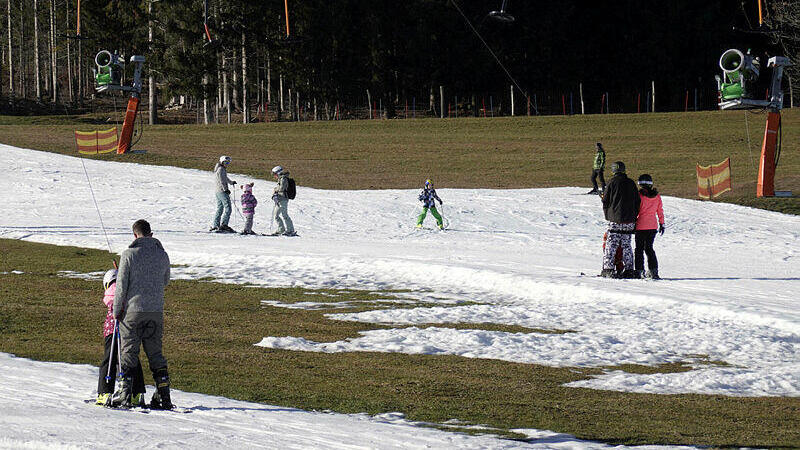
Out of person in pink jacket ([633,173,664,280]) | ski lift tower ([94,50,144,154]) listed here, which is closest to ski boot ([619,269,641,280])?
person in pink jacket ([633,173,664,280])

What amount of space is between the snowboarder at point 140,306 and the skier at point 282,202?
1656 cm

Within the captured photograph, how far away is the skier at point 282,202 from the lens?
26094mm

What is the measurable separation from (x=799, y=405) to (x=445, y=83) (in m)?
69.2

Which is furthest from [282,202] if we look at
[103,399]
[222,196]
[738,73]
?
[103,399]

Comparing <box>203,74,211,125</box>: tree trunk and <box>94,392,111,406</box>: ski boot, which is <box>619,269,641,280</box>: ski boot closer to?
<box>94,392,111,406</box>: ski boot

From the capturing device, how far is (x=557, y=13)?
81.1 metres

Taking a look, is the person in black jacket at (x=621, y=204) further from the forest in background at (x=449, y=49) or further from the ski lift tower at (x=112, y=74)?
the forest in background at (x=449, y=49)

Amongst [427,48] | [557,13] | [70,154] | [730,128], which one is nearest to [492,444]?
[70,154]

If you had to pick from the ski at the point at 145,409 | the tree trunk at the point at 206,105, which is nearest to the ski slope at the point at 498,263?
the ski at the point at 145,409

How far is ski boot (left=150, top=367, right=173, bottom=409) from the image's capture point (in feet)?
31.3

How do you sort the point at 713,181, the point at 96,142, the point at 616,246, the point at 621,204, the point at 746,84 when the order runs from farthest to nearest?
the point at 96,142 → the point at 713,181 → the point at 746,84 → the point at 616,246 → the point at 621,204

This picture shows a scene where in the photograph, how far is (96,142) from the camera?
46.6 metres

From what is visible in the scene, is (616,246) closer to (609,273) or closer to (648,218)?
(609,273)

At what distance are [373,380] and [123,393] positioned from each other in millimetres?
3124
